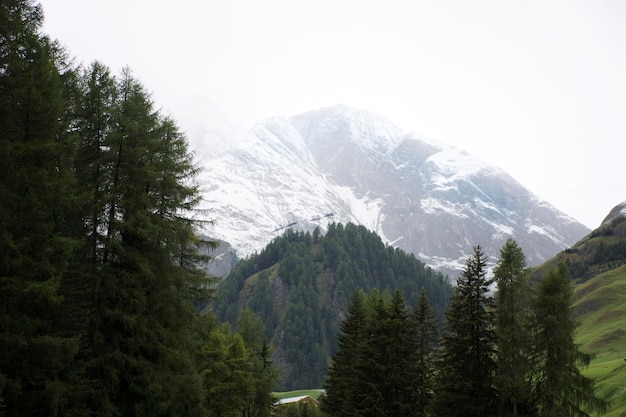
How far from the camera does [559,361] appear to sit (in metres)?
28.4

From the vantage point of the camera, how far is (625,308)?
135250 millimetres

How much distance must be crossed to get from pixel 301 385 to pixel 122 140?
181 meters

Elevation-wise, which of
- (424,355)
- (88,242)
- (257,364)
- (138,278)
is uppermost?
(88,242)

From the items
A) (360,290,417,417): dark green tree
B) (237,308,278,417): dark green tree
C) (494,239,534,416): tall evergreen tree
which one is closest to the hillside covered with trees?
(360,290,417,417): dark green tree

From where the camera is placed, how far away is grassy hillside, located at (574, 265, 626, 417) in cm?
5369

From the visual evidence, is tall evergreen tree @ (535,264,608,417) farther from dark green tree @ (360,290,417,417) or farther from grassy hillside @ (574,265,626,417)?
grassy hillside @ (574,265,626,417)

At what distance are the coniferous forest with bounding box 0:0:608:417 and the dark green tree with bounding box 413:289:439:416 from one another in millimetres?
294

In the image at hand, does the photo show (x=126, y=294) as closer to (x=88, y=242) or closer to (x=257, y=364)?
(x=88, y=242)

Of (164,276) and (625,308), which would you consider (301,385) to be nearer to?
(625,308)

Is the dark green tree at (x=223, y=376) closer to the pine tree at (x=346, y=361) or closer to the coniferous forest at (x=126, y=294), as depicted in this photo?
the coniferous forest at (x=126, y=294)

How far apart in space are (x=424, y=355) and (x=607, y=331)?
99.5 m

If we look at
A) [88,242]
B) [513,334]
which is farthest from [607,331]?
[88,242]

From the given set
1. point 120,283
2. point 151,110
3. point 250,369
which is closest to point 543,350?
point 120,283

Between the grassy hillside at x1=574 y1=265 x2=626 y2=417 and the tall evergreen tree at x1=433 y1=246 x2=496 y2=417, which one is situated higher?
the tall evergreen tree at x1=433 y1=246 x2=496 y2=417
